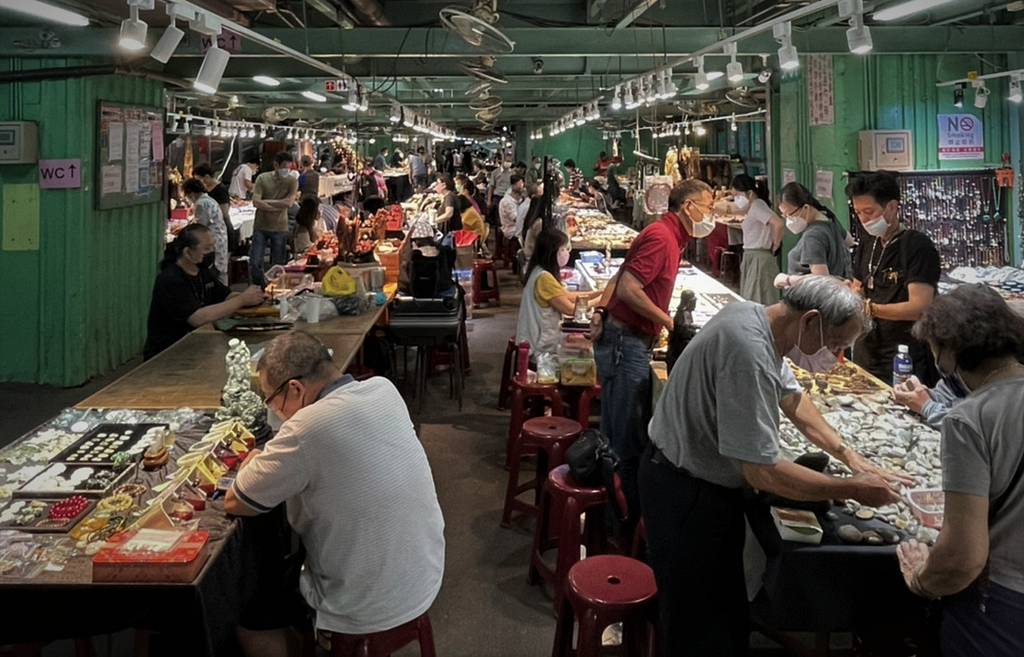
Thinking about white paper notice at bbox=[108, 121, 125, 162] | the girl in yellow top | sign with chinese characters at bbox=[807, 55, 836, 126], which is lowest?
the girl in yellow top

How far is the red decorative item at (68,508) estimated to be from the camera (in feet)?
9.25

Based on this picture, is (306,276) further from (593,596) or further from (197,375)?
(593,596)

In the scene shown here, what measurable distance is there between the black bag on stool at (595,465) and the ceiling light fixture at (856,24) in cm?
259

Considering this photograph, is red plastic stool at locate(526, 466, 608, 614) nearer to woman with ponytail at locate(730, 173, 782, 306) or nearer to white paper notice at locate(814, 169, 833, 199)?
woman with ponytail at locate(730, 173, 782, 306)

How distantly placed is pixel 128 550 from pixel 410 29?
21.6 ft

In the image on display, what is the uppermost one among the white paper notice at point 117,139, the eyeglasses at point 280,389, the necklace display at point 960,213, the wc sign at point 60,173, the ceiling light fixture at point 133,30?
the white paper notice at point 117,139

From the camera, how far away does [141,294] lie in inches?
356

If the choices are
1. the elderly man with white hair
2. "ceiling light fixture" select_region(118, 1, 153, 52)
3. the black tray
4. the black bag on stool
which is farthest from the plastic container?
"ceiling light fixture" select_region(118, 1, 153, 52)

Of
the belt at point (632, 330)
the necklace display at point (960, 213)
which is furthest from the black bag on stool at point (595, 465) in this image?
the necklace display at point (960, 213)

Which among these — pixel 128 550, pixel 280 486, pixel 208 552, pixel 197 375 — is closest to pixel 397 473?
pixel 280 486

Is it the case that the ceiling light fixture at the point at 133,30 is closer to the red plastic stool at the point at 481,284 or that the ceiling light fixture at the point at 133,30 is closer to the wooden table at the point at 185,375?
the wooden table at the point at 185,375

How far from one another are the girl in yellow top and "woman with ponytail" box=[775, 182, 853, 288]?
161 centimetres

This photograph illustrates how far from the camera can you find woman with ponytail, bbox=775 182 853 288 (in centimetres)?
613

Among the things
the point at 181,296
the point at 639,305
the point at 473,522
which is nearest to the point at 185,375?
the point at 181,296
